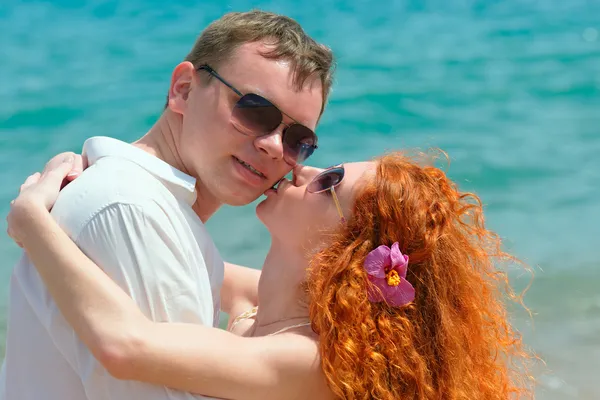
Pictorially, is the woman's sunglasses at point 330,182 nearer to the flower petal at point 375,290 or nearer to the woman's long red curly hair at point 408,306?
the woman's long red curly hair at point 408,306

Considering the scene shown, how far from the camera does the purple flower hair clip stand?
124 inches

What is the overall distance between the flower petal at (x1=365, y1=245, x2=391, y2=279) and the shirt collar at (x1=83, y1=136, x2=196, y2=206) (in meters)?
0.72

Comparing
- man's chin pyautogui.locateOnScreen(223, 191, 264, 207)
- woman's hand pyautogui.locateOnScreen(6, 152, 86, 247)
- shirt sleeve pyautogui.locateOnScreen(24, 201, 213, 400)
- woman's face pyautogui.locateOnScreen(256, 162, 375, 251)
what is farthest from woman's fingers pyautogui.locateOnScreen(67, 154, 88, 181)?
woman's face pyautogui.locateOnScreen(256, 162, 375, 251)

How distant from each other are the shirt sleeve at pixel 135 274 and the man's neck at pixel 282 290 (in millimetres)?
612

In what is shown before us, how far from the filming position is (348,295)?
10.4ft

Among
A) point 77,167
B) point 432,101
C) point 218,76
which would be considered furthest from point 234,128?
point 432,101

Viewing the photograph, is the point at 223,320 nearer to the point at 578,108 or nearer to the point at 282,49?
the point at 282,49

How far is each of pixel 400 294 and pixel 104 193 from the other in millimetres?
1170

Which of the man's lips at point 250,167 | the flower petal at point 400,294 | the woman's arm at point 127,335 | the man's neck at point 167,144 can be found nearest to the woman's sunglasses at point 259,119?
the man's lips at point 250,167

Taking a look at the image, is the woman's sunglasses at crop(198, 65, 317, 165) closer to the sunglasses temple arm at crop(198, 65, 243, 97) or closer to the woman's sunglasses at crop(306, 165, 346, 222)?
the sunglasses temple arm at crop(198, 65, 243, 97)

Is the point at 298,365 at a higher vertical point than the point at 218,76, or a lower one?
lower

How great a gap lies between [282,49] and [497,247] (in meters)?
1.24

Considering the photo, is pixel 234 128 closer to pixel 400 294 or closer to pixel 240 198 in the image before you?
pixel 240 198

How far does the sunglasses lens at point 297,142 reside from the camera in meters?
3.40
